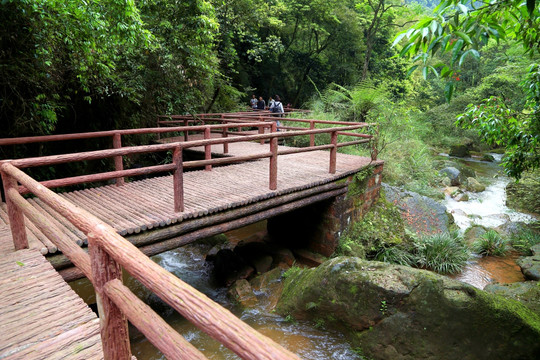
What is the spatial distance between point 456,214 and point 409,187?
74.2 inches

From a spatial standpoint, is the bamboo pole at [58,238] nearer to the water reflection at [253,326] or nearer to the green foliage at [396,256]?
the water reflection at [253,326]

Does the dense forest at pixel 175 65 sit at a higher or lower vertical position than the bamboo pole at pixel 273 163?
higher

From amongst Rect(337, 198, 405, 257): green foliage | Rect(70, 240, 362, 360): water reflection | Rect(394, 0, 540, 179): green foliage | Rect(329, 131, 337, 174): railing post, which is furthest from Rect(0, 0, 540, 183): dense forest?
Rect(70, 240, 362, 360): water reflection

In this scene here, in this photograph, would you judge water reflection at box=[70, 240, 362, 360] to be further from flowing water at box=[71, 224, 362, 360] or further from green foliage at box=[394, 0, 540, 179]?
green foliage at box=[394, 0, 540, 179]

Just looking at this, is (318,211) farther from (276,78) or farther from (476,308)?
(276,78)

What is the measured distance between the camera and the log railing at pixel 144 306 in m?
1.04

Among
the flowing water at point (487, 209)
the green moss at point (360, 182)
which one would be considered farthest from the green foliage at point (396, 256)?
the flowing water at point (487, 209)

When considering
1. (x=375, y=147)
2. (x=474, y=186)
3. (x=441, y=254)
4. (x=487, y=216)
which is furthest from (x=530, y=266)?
(x=474, y=186)

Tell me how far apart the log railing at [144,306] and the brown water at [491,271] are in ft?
22.5

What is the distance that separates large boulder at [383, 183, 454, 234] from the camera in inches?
311

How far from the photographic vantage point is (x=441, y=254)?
23.2 feet

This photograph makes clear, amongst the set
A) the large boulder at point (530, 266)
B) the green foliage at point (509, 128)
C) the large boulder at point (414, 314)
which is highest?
the green foliage at point (509, 128)

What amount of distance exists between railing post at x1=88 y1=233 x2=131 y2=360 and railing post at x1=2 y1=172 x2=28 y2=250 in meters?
1.90

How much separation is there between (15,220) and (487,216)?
11.8 meters
